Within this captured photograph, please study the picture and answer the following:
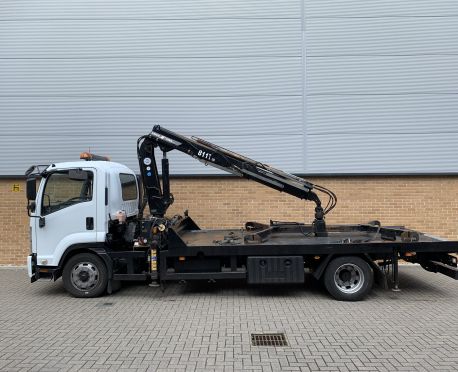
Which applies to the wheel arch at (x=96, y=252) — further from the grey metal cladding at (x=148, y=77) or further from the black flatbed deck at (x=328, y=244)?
the grey metal cladding at (x=148, y=77)

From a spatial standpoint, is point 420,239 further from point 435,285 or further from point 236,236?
point 236,236

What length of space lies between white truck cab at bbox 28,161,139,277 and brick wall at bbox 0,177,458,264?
3264 millimetres

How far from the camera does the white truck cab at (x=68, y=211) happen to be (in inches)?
305

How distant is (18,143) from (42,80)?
171 centimetres

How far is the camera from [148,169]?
8320 millimetres

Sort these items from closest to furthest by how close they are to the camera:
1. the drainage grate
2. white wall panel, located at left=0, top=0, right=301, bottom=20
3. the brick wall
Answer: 1. the drainage grate
2. the brick wall
3. white wall panel, located at left=0, top=0, right=301, bottom=20

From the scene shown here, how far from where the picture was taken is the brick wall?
35.7 feet

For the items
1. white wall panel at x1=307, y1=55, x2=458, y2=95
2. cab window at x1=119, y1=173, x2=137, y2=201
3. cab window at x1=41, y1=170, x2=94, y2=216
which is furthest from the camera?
white wall panel at x1=307, y1=55, x2=458, y2=95

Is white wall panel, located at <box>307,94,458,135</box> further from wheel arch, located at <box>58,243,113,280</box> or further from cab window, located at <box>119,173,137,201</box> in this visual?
wheel arch, located at <box>58,243,113,280</box>

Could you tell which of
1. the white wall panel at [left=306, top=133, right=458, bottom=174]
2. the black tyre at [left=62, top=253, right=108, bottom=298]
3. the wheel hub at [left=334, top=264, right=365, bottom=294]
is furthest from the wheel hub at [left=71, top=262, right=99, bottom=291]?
the white wall panel at [left=306, top=133, right=458, bottom=174]

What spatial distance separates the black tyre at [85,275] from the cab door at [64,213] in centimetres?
27

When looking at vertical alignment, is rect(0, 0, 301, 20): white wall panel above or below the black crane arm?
above

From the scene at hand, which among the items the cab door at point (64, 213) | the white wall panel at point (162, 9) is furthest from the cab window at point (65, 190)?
the white wall panel at point (162, 9)

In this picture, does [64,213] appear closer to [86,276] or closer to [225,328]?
[86,276]
